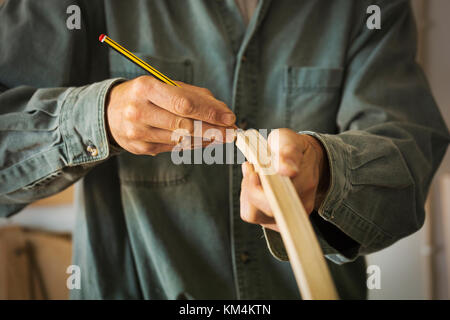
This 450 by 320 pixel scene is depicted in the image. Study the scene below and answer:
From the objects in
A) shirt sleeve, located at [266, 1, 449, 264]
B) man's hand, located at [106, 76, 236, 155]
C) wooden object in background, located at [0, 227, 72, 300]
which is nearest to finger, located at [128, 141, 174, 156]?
man's hand, located at [106, 76, 236, 155]

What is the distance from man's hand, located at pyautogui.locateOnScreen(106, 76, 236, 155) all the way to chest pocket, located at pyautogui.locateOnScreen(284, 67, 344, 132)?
14 cm

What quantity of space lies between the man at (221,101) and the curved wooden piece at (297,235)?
0.40 ft

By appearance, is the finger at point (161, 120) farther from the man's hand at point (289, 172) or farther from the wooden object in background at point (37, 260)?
the wooden object in background at point (37, 260)

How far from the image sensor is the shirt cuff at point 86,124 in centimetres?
26

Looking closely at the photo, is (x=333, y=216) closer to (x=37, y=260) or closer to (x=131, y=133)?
(x=131, y=133)

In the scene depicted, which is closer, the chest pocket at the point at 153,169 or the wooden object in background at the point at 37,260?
the chest pocket at the point at 153,169

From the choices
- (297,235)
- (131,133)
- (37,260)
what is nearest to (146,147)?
(131,133)

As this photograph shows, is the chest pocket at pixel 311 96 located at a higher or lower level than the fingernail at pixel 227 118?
higher

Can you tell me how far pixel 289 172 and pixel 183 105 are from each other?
0.08 m

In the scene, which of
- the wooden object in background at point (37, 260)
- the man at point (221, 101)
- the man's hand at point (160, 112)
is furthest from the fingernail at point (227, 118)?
the wooden object in background at point (37, 260)

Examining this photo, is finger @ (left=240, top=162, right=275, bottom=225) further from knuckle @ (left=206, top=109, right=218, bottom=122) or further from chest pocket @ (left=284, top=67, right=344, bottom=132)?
chest pocket @ (left=284, top=67, right=344, bottom=132)
